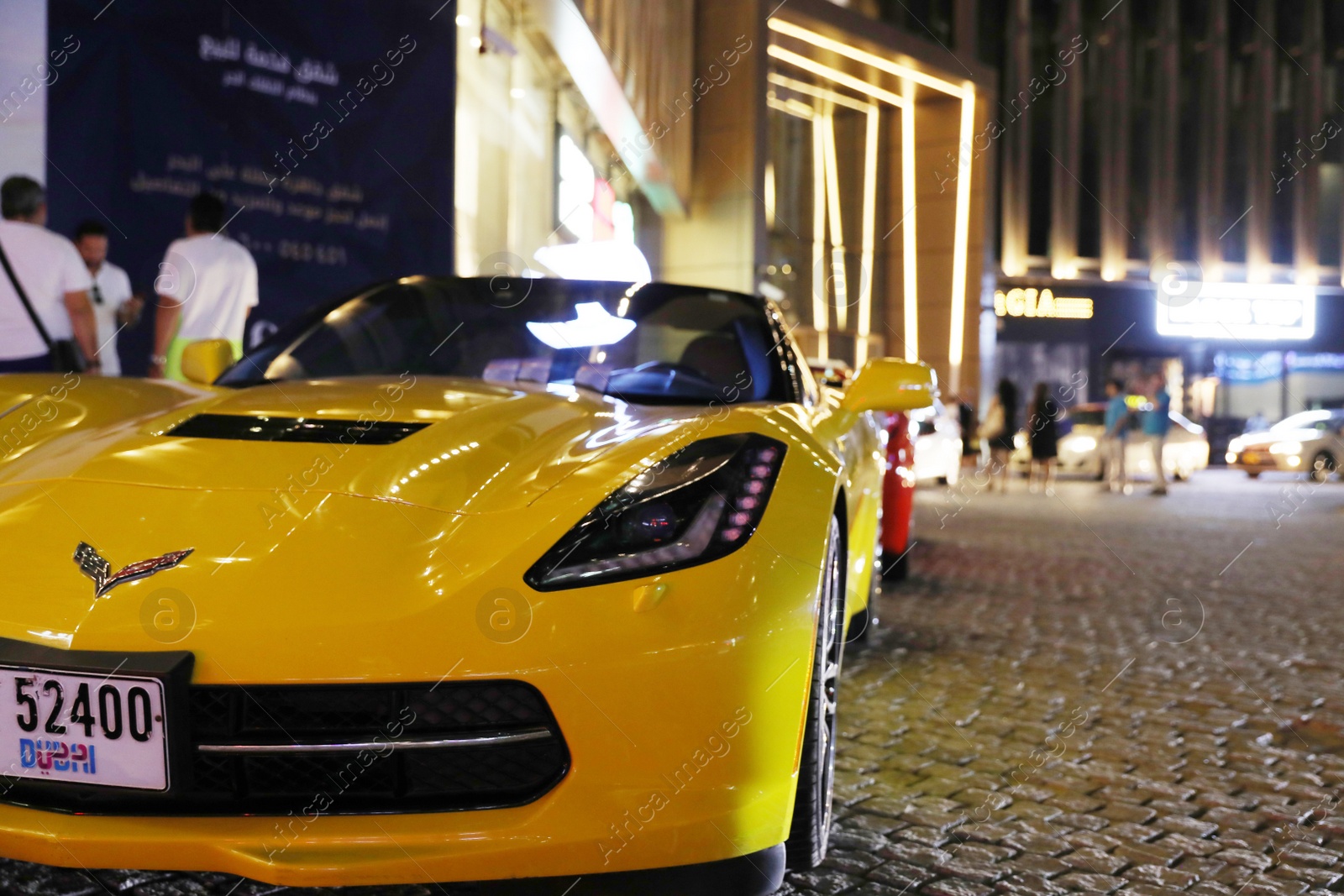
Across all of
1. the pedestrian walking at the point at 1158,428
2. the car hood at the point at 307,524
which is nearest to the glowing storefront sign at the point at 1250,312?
the pedestrian walking at the point at 1158,428

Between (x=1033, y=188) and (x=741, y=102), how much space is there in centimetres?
1745

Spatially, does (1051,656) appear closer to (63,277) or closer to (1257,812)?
(1257,812)

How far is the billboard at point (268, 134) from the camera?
6531mm

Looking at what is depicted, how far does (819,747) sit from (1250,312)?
37.6 meters

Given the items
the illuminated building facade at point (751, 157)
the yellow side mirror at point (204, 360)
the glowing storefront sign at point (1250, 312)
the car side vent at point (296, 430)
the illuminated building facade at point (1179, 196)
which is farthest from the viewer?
the glowing storefront sign at point (1250, 312)

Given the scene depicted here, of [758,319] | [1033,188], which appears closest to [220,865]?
[758,319]

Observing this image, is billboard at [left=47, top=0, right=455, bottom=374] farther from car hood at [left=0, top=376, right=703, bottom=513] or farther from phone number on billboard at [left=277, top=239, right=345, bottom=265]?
car hood at [left=0, top=376, right=703, bottom=513]

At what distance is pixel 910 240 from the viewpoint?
95.7ft

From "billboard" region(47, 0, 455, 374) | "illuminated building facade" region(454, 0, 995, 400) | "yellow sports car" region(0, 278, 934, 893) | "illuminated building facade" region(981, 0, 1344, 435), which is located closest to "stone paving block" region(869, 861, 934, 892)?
"yellow sports car" region(0, 278, 934, 893)

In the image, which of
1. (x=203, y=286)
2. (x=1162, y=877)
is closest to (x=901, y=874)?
Result: (x=1162, y=877)

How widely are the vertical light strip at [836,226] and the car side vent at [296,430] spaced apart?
2572 centimetres

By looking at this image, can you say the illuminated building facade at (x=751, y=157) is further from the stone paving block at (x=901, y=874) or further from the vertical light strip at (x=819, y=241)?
the stone paving block at (x=901, y=874)

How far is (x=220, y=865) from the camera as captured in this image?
1.66m

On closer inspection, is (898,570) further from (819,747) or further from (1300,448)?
(1300,448)
